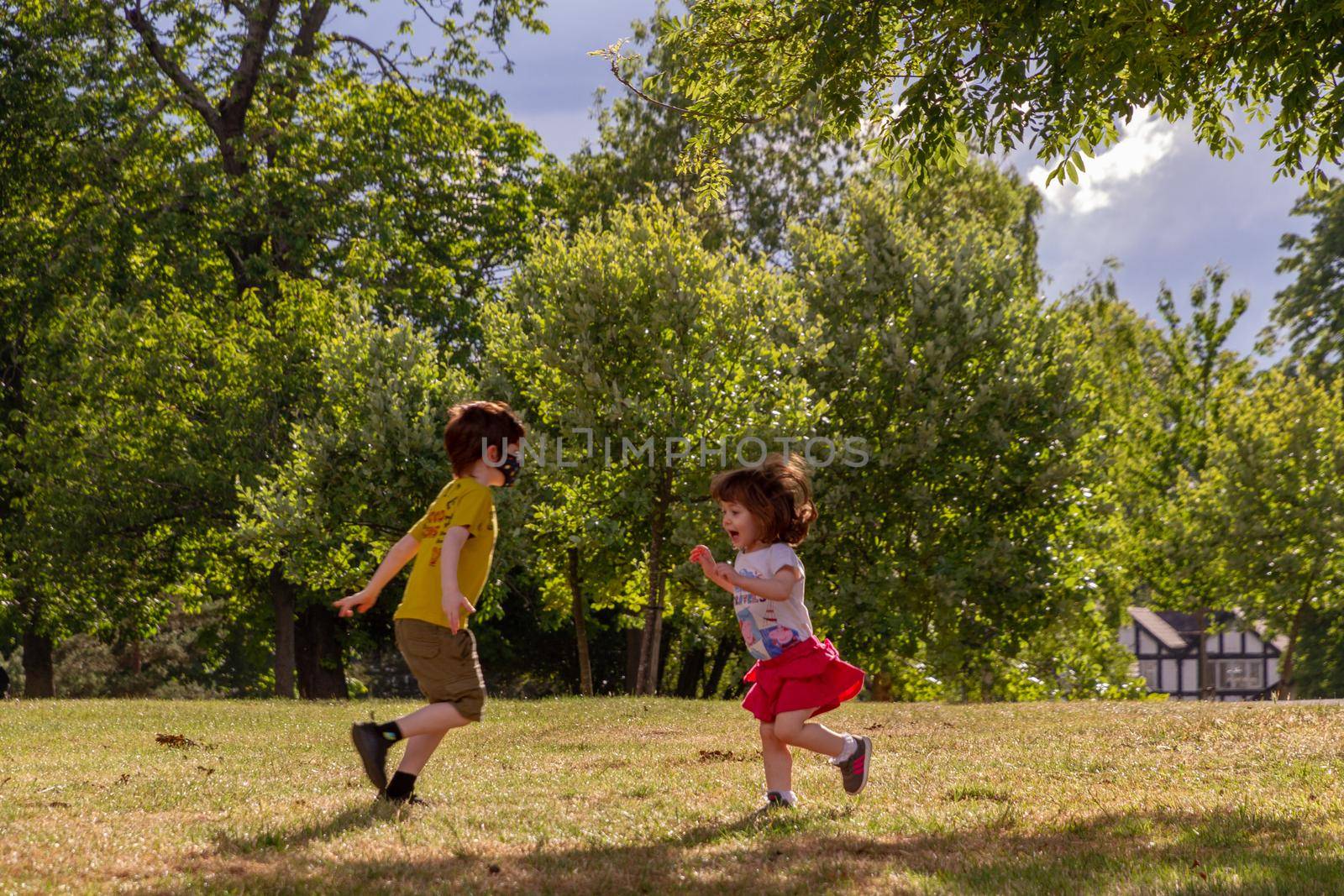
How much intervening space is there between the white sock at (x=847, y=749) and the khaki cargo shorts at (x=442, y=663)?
76.1 inches

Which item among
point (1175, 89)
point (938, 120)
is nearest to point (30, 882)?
point (938, 120)

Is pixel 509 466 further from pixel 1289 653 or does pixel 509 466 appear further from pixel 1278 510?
pixel 1289 653

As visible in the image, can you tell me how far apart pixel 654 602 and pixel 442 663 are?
1592cm

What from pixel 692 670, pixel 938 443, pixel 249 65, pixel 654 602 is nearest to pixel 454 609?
pixel 654 602

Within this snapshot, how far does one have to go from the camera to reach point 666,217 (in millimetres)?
24312

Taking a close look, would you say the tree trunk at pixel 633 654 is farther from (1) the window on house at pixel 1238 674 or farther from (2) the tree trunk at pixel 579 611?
(1) the window on house at pixel 1238 674

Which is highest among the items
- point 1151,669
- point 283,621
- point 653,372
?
point 653,372

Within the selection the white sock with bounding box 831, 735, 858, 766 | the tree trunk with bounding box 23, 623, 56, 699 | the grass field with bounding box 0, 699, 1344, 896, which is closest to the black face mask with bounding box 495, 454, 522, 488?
the grass field with bounding box 0, 699, 1344, 896

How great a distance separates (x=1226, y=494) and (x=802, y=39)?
92.4ft

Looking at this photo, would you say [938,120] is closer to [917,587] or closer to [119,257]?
[917,587]

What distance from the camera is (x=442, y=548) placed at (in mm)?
6691

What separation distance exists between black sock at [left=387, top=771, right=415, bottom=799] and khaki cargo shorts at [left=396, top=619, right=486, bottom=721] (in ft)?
1.71

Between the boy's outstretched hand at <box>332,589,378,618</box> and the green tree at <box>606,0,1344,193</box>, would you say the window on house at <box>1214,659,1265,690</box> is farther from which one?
the boy's outstretched hand at <box>332,589,378,618</box>

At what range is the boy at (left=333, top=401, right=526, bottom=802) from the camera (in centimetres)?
675
